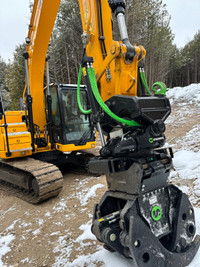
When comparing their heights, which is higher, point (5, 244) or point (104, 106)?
point (104, 106)

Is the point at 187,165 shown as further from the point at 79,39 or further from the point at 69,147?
the point at 79,39

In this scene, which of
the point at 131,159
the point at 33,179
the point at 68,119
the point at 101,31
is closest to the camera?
the point at 131,159

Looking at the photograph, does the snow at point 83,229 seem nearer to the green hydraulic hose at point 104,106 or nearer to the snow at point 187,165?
the snow at point 187,165

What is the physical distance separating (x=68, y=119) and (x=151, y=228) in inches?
144

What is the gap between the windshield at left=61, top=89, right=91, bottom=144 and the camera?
507cm

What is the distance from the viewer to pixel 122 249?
177cm

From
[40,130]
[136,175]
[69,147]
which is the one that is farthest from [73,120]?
[136,175]

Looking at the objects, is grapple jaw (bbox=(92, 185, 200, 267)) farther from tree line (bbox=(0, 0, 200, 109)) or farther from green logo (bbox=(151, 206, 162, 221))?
tree line (bbox=(0, 0, 200, 109))

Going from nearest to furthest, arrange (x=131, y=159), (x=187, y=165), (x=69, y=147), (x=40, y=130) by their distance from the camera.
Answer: (x=131, y=159) → (x=187, y=165) → (x=69, y=147) → (x=40, y=130)

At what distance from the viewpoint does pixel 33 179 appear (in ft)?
13.9

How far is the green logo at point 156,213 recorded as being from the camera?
1830 millimetres

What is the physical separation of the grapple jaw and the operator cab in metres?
3.10

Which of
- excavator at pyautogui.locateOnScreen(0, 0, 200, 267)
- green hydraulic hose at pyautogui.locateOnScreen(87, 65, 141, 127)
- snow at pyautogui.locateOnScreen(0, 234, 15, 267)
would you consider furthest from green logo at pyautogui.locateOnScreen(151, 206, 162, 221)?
snow at pyautogui.locateOnScreen(0, 234, 15, 267)

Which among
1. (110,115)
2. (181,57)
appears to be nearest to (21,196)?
(110,115)
